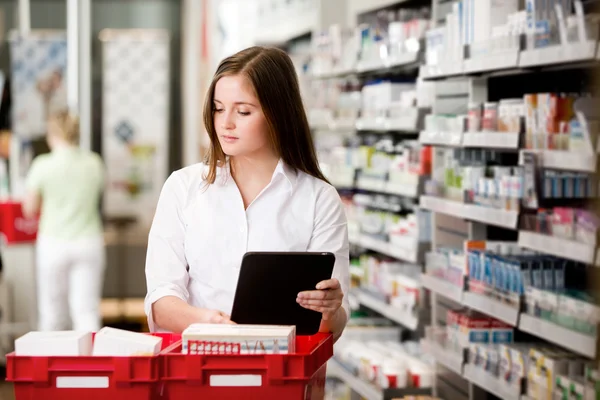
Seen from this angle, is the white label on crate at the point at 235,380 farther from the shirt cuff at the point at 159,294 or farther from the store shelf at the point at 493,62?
the store shelf at the point at 493,62

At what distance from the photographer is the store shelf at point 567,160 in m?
3.27

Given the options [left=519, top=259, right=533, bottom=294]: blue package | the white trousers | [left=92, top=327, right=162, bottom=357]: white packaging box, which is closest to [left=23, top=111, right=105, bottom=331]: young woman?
the white trousers

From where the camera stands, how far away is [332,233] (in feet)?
9.65

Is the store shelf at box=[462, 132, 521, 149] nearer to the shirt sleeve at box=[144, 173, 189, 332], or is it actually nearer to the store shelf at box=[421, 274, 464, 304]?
the store shelf at box=[421, 274, 464, 304]

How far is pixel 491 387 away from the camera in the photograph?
4.10 m

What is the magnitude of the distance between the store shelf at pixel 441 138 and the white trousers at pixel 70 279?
11.7ft

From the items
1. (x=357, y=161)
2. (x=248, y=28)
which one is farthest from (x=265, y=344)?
(x=248, y=28)

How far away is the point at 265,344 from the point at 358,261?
4.06 m

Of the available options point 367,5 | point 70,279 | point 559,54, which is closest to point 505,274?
point 559,54

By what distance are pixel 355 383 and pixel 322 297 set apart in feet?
9.99

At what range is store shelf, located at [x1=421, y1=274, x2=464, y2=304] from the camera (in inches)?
176

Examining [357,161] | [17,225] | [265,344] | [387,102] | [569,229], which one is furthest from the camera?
[17,225]

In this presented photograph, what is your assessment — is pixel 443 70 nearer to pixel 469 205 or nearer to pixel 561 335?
pixel 469 205

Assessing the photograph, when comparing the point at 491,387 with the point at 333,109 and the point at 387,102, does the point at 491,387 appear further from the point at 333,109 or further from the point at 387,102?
the point at 333,109
